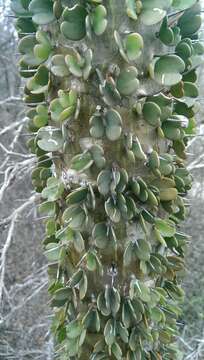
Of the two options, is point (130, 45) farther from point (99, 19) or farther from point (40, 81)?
point (40, 81)

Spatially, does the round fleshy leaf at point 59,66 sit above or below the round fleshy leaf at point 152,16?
below

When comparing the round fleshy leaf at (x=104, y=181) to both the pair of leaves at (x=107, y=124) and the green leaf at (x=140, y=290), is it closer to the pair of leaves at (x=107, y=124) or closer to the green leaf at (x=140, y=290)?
the pair of leaves at (x=107, y=124)

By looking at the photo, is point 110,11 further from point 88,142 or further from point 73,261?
point 73,261

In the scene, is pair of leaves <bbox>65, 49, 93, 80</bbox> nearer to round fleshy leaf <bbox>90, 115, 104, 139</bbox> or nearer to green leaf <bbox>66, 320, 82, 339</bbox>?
round fleshy leaf <bbox>90, 115, 104, 139</bbox>

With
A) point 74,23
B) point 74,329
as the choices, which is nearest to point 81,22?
point 74,23

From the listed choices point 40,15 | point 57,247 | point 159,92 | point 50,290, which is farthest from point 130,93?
point 50,290

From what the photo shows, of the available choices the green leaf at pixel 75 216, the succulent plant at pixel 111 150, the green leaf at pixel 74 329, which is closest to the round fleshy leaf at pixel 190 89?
the succulent plant at pixel 111 150
